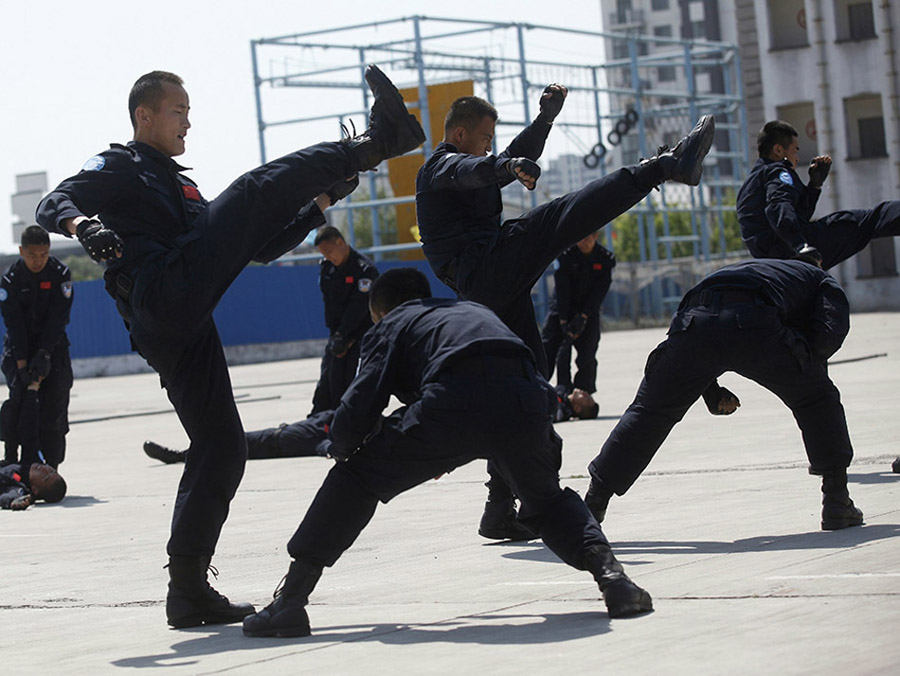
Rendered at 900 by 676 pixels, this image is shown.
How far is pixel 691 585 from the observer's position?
5.29 metres

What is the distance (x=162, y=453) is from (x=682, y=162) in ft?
23.9

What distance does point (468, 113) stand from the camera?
6.88 meters

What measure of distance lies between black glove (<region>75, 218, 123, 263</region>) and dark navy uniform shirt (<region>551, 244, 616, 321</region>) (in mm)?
9611

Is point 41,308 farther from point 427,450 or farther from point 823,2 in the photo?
point 823,2

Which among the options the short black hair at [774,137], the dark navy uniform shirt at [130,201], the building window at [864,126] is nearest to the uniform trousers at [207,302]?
the dark navy uniform shirt at [130,201]

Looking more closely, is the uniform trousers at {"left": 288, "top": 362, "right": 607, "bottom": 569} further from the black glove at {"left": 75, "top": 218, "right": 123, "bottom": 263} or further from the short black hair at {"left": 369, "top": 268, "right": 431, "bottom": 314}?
the black glove at {"left": 75, "top": 218, "right": 123, "bottom": 263}

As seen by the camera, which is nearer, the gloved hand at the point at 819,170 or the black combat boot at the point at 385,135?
the black combat boot at the point at 385,135

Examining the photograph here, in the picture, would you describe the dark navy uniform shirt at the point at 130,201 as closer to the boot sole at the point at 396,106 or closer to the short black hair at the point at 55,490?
the boot sole at the point at 396,106

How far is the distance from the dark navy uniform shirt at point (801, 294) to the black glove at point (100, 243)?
8.53 ft

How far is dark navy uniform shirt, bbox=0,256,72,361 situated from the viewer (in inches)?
406

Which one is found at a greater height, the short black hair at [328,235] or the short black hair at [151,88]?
the short black hair at [151,88]

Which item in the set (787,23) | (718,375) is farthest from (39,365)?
(787,23)

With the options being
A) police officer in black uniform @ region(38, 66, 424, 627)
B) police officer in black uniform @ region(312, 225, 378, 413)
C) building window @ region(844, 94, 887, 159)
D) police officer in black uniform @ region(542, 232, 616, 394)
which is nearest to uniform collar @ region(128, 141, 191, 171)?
police officer in black uniform @ region(38, 66, 424, 627)

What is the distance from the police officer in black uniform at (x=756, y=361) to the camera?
20.4ft
